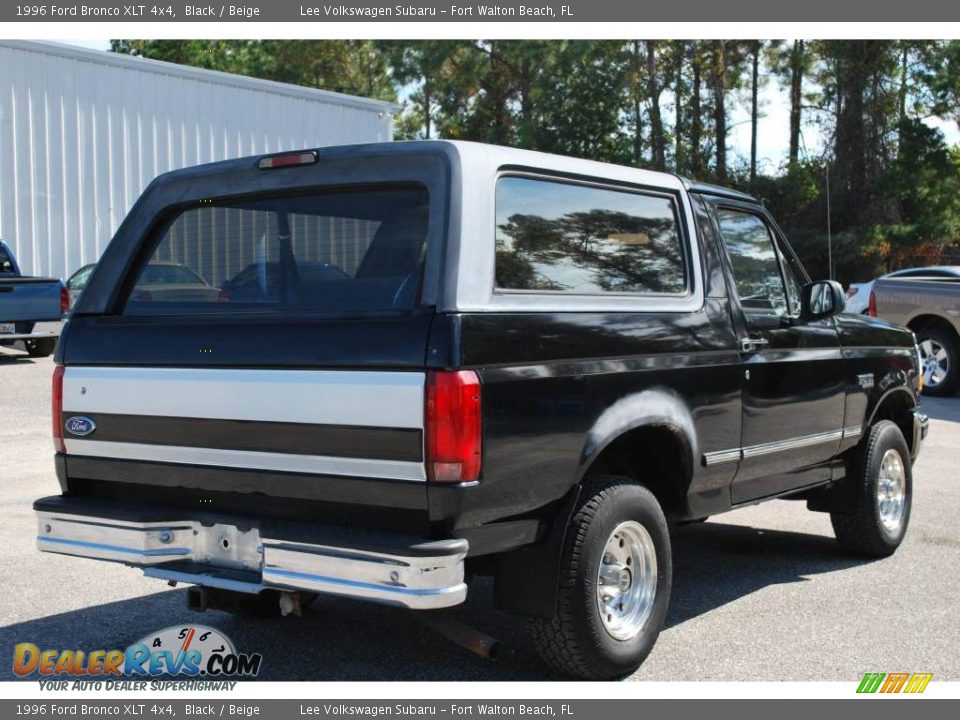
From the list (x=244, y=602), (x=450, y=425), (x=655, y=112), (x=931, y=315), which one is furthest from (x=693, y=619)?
(x=655, y=112)

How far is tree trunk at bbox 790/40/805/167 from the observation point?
4022 centimetres

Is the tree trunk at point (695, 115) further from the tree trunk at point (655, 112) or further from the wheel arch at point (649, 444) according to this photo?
the wheel arch at point (649, 444)

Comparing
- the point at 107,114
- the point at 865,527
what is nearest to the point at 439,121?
the point at 107,114

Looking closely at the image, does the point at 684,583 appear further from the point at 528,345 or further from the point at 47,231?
the point at 47,231

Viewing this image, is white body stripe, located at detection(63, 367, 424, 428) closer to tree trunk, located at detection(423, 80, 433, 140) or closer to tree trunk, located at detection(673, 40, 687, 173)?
tree trunk, located at detection(673, 40, 687, 173)

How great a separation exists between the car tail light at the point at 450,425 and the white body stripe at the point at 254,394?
5 centimetres

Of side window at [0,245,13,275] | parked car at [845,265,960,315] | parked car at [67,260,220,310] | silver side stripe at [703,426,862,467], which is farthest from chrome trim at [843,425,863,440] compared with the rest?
side window at [0,245,13,275]

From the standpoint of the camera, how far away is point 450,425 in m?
3.79

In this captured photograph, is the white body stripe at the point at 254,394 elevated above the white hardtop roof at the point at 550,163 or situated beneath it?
situated beneath

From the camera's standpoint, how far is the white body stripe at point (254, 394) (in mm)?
3857

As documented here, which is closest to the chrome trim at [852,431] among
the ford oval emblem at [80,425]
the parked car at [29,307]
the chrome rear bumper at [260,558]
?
the chrome rear bumper at [260,558]

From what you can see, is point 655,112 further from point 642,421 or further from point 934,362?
point 642,421

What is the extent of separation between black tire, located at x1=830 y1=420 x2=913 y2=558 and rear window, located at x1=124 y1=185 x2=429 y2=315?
3.50 meters

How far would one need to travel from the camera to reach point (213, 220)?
4.77 metres
